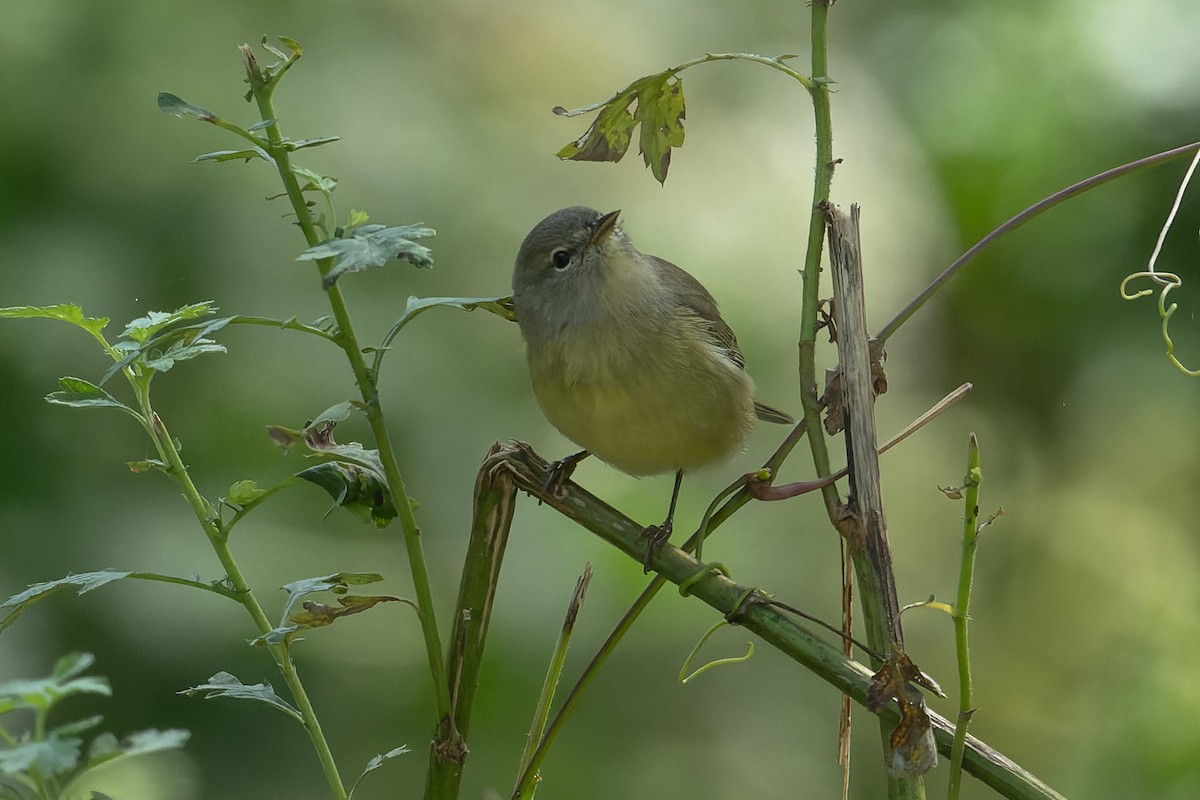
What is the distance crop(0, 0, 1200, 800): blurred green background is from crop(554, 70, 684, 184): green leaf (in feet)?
4.55

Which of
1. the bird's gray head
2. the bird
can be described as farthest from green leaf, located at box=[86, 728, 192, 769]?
the bird's gray head

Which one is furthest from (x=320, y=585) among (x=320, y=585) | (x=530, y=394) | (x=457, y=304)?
(x=530, y=394)

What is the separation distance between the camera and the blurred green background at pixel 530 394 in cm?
310

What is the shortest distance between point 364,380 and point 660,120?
519 millimetres

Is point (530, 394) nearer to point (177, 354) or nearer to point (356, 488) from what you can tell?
point (356, 488)

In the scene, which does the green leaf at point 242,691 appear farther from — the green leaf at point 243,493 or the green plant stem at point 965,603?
the green plant stem at point 965,603

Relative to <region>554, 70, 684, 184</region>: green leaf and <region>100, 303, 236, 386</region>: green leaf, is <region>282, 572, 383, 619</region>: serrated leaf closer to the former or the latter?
<region>100, 303, 236, 386</region>: green leaf

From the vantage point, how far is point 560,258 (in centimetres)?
249

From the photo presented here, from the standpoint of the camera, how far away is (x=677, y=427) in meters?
2.29

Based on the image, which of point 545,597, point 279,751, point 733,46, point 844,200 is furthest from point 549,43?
point 279,751

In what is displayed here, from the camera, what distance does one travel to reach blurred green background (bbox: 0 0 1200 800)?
3.10 metres

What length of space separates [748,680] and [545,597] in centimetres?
73

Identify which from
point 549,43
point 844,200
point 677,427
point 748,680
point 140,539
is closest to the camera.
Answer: point 677,427

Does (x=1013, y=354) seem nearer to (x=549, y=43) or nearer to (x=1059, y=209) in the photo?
(x=1059, y=209)
